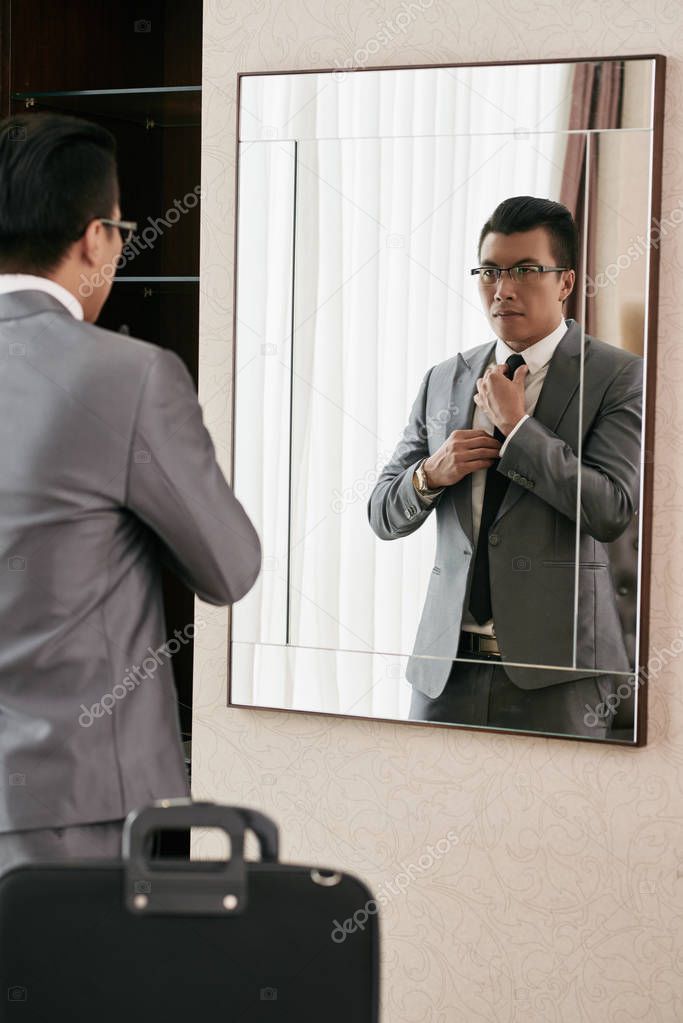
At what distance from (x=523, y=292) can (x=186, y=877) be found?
1.47m

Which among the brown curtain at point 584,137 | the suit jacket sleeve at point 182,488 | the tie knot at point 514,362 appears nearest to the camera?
the suit jacket sleeve at point 182,488

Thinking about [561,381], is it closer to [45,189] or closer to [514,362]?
[514,362]

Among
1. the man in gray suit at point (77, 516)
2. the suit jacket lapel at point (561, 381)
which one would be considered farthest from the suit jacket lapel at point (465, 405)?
the man in gray suit at point (77, 516)

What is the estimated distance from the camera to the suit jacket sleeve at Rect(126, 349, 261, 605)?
4.60 ft

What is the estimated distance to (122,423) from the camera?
4.60 feet

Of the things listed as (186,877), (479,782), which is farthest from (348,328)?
(186,877)

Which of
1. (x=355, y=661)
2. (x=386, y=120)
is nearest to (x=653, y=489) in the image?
(x=355, y=661)

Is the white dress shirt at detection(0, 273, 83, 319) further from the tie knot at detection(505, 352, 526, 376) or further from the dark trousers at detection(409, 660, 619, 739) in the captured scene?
the dark trousers at detection(409, 660, 619, 739)

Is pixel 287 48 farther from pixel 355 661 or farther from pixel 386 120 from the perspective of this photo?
pixel 355 661

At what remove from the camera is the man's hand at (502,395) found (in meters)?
2.17

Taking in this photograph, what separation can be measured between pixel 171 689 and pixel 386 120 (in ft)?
3.88

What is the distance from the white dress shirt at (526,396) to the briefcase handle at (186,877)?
4.40 ft

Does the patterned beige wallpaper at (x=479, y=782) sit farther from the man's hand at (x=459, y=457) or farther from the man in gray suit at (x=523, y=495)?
the man's hand at (x=459, y=457)

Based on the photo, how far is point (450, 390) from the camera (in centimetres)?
223
